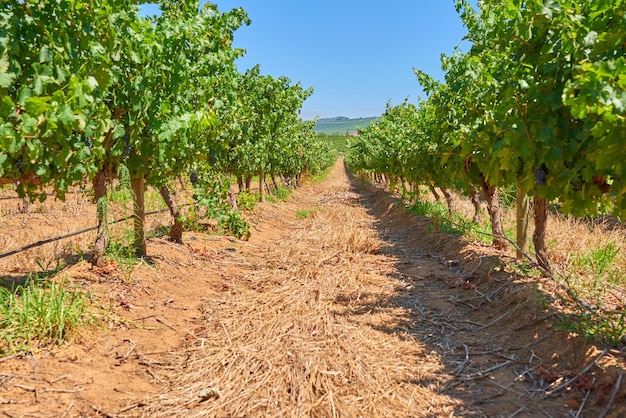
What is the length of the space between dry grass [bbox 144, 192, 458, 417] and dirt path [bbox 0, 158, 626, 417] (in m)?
0.01

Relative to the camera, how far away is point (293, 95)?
14.7 meters

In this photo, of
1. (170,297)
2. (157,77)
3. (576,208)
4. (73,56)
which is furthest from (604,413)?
(157,77)

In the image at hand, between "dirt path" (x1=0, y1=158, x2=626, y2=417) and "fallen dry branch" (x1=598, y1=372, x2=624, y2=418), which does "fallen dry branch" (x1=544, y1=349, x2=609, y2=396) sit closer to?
"dirt path" (x1=0, y1=158, x2=626, y2=417)

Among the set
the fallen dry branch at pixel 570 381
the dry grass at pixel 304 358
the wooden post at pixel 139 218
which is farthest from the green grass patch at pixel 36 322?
the fallen dry branch at pixel 570 381

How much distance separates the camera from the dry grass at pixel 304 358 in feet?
9.89

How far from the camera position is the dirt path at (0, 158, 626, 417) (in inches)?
117

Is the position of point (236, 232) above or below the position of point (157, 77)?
below

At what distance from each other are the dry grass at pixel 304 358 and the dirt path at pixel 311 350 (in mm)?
14

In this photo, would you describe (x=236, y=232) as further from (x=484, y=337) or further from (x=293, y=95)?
(x=293, y=95)

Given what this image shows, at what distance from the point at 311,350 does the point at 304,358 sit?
0.21m

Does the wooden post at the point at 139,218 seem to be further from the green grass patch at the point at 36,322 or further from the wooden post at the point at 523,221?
the wooden post at the point at 523,221

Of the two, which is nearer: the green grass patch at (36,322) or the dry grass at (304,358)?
the dry grass at (304,358)

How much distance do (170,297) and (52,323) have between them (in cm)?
174

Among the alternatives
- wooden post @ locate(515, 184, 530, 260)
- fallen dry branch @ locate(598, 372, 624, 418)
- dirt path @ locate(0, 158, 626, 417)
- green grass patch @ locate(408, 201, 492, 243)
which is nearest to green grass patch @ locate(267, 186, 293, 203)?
green grass patch @ locate(408, 201, 492, 243)
